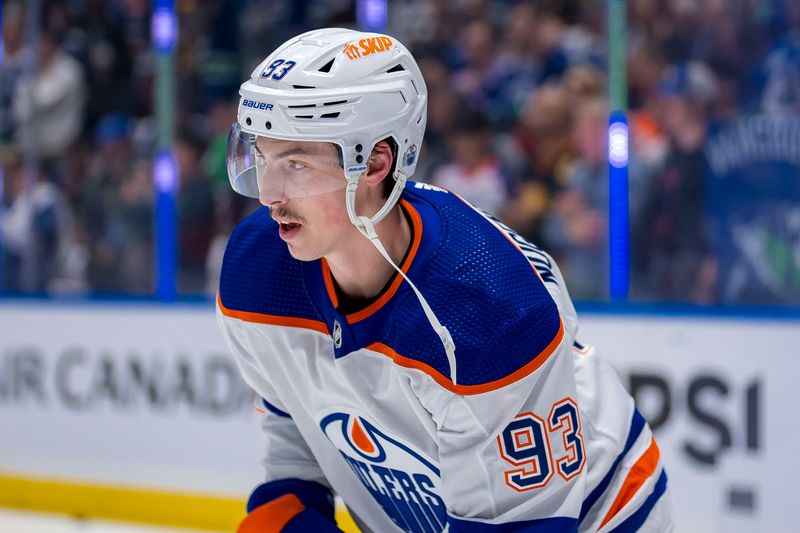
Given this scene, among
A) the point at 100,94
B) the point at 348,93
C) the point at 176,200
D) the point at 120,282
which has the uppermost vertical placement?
the point at 348,93

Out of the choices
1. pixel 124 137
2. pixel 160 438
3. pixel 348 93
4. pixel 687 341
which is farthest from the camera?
pixel 124 137

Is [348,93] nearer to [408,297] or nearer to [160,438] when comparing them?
[408,297]

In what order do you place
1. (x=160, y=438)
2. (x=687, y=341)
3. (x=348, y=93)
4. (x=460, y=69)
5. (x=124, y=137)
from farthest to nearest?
(x=124, y=137) < (x=160, y=438) < (x=460, y=69) < (x=687, y=341) < (x=348, y=93)

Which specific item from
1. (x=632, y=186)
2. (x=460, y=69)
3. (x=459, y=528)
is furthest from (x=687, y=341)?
(x=459, y=528)

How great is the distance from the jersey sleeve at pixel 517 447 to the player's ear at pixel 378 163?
0.29 metres

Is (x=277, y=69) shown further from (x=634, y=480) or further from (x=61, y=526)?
(x=61, y=526)

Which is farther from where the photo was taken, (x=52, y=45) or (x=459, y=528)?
(x=52, y=45)

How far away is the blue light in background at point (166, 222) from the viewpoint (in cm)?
410

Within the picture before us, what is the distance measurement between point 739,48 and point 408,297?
6.96 ft

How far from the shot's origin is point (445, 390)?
4.76 feet

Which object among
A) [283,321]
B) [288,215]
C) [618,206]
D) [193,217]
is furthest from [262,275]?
[193,217]

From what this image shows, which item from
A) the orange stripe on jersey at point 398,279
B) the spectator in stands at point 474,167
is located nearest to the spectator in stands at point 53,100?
the spectator in stands at point 474,167

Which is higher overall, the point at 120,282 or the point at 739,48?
the point at 739,48

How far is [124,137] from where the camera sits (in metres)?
4.26
